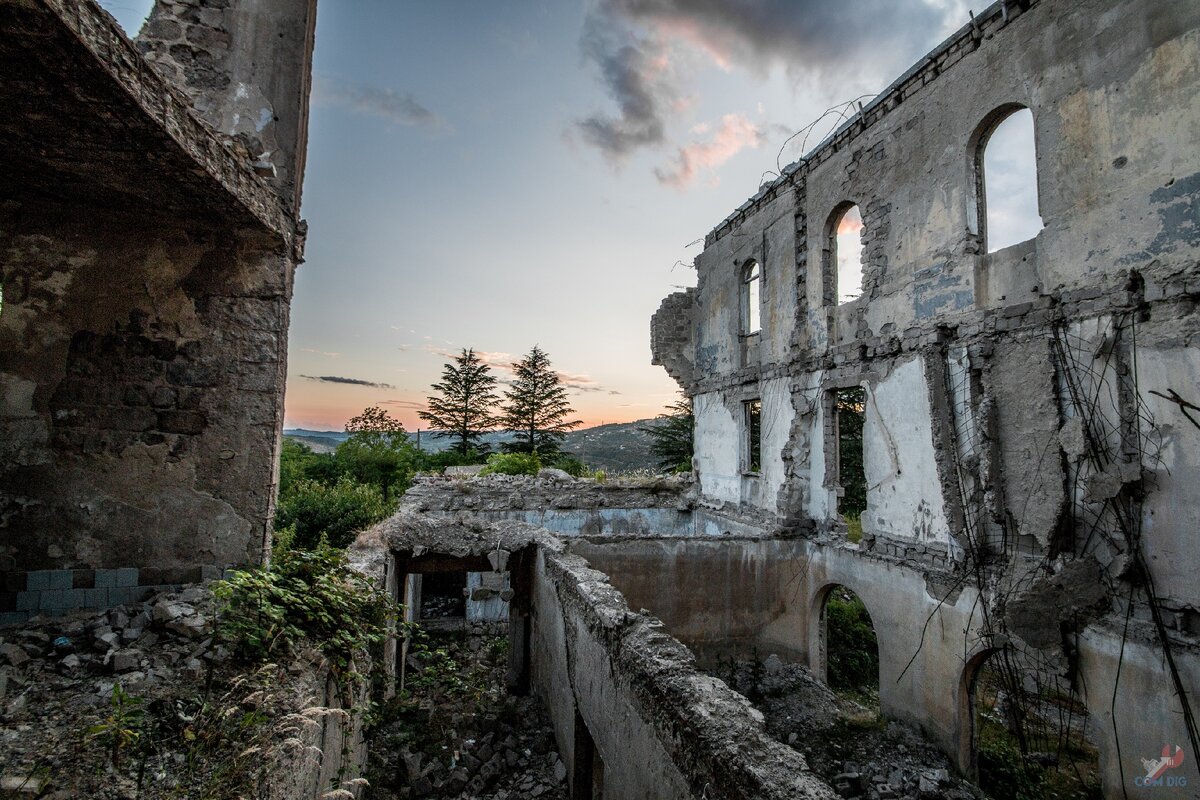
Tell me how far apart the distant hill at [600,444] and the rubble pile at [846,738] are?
27073mm

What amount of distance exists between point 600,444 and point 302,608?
4673cm

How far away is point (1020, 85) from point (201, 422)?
939 centimetres

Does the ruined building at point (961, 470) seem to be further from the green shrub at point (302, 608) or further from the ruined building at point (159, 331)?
the ruined building at point (159, 331)

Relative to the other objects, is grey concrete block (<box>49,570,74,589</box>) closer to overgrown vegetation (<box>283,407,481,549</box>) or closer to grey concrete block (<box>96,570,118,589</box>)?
grey concrete block (<box>96,570,118,589</box>)

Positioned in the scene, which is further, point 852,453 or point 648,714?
point 852,453

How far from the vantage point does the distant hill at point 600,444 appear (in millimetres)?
38344

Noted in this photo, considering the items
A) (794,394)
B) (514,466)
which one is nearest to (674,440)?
(514,466)

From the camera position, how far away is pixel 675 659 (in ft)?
12.8

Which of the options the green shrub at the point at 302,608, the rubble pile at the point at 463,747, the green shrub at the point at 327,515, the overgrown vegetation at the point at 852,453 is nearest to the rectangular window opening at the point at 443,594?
the green shrub at the point at 327,515

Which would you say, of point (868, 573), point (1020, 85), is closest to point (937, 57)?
point (1020, 85)

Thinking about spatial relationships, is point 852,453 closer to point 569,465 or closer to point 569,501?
point 569,465

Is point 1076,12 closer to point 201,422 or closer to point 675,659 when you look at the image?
point 675,659

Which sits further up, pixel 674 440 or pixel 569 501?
pixel 674 440

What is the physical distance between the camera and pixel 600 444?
50.0m
